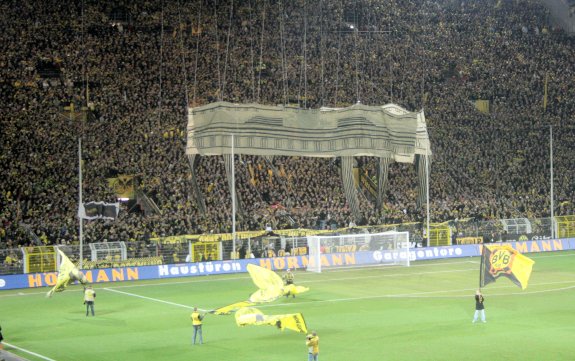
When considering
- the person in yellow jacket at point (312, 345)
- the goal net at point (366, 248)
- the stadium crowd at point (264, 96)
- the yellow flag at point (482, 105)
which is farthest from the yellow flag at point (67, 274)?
the yellow flag at point (482, 105)

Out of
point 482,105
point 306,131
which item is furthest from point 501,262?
point 482,105

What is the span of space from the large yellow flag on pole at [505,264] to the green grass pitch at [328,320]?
55.3 inches

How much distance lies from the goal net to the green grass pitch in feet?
4.57

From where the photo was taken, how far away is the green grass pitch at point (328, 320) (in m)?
30.5

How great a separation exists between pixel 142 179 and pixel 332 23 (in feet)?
86.1

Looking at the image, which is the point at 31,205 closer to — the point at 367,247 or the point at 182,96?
the point at 182,96

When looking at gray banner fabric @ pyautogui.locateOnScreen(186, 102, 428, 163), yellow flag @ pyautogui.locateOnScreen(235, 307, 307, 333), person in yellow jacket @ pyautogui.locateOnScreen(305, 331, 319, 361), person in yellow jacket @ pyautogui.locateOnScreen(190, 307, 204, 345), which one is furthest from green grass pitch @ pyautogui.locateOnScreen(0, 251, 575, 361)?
gray banner fabric @ pyautogui.locateOnScreen(186, 102, 428, 163)

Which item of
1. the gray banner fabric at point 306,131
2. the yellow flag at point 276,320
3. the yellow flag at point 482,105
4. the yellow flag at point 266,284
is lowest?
the yellow flag at point 276,320

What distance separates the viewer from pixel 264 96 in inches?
2734

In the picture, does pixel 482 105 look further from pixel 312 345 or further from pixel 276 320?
pixel 312 345

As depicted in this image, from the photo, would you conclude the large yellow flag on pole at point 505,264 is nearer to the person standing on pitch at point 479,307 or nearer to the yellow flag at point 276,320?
the person standing on pitch at point 479,307

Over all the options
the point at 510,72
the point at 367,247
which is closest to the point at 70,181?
the point at 367,247

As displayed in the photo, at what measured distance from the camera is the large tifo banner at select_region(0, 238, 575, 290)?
4994 centimetres

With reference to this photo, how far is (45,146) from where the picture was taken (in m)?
57.4
